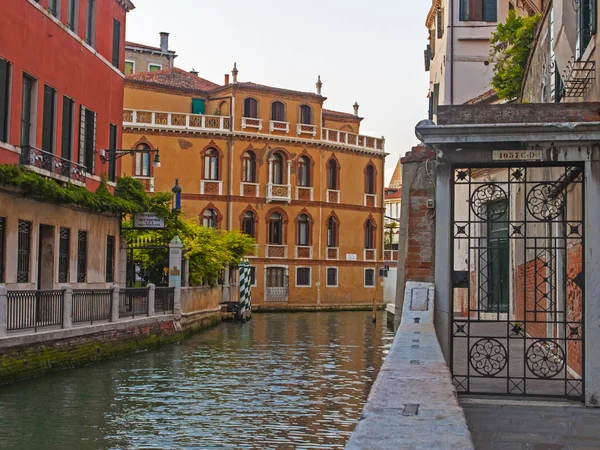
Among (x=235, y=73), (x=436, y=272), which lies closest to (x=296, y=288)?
(x=235, y=73)

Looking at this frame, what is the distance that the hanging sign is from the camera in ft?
86.4

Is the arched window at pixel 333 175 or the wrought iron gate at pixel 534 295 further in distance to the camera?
the arched window at pixel 333 175

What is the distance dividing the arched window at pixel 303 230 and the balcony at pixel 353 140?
173 inches

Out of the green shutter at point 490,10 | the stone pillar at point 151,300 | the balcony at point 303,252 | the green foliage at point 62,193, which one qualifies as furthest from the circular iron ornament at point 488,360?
the balcony at point 303,252

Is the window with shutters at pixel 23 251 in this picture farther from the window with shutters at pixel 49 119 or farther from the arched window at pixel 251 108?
the arched window at pixel 251 108

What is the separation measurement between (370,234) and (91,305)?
35.0 m

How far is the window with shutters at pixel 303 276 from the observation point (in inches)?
1976

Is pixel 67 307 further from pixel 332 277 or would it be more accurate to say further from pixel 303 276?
pixel 332 277

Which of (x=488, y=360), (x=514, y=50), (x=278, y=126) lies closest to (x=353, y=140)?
(x=278, y=126)

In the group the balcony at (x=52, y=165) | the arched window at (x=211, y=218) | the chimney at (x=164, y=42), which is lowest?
the balcony at (x=52, y=165)

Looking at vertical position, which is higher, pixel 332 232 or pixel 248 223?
pixel 248 223

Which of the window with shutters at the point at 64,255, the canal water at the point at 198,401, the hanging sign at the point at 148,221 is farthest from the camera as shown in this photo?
the hanging sign at the point at 148,221

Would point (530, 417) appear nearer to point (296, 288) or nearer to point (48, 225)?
point (48, 225)

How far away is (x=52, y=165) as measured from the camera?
21.2 m
